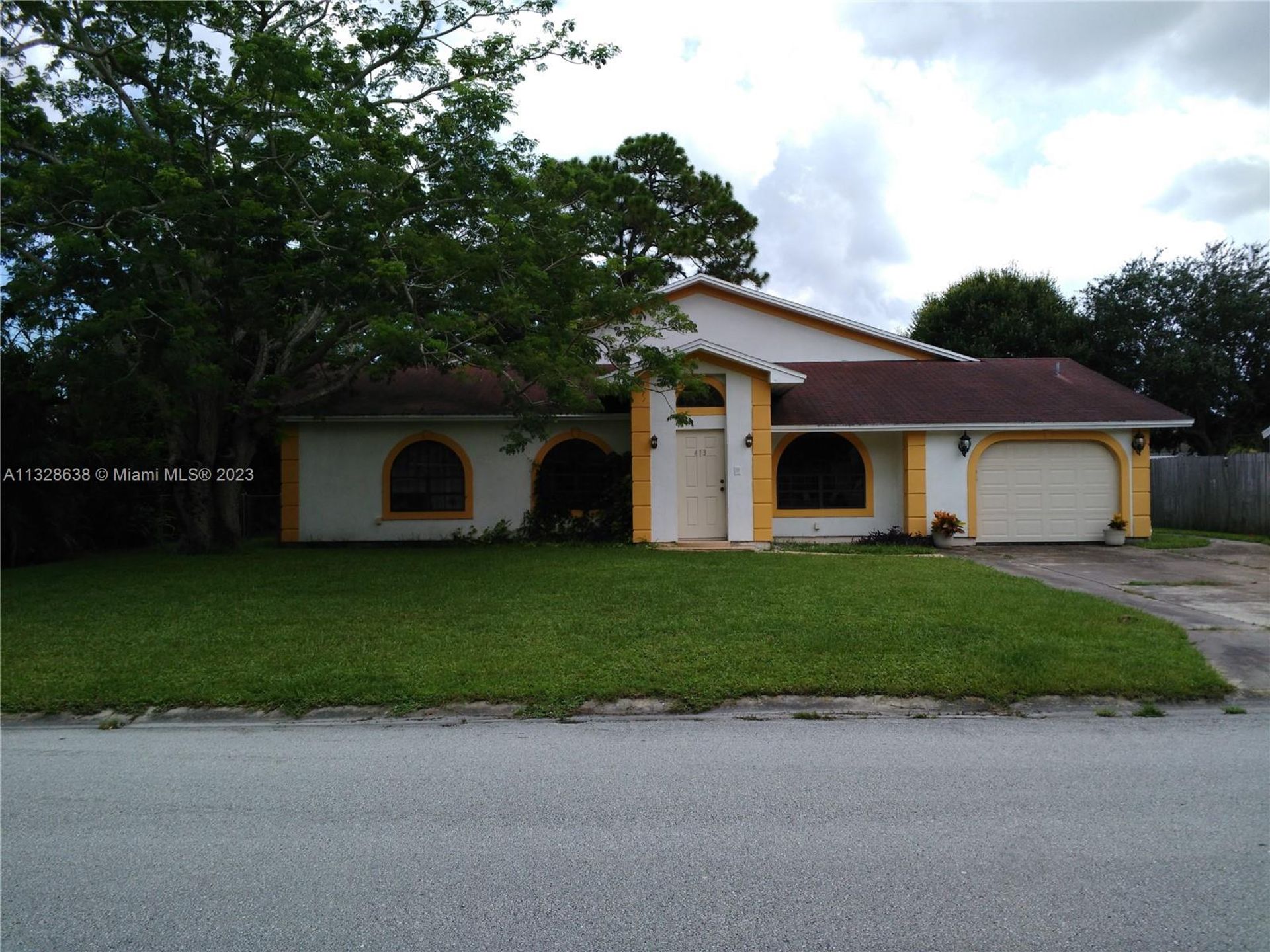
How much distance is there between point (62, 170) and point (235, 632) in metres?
6.11

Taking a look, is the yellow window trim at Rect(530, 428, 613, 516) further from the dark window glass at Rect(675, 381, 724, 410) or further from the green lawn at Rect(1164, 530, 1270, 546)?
the green lawn at Rect(1164, 530, 1270, 546)

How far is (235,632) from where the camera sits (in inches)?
334

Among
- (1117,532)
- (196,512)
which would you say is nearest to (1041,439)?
(1117,532)

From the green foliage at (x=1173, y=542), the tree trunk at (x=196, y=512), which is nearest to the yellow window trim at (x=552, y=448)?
the tree trunk at (x=196, y=512)

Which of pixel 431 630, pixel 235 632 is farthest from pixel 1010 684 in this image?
pixel 235 632

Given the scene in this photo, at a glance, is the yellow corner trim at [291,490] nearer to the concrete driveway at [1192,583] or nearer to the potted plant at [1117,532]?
the concrete driveway at [1192,583]

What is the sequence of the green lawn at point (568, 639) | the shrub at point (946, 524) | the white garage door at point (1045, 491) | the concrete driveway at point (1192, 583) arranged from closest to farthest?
the green lawn at point (568, 639), the concrete driveway at point (1192, 583), the shrub at point (946, 524), the white garage door at point (1045, 491)

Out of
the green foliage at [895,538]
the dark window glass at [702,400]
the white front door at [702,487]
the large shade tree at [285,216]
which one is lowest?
the green foliage at [895,538]

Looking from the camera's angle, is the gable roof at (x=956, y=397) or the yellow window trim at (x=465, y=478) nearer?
the gable roof at (x=956, y=397)

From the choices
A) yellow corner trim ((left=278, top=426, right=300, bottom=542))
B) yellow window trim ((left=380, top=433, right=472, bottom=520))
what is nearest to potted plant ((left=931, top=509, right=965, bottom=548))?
yellow window trim ((left=380, top=433, right=472, bottom=520))

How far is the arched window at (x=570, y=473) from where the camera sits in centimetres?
1755

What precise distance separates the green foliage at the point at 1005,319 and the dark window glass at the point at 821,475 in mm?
15973

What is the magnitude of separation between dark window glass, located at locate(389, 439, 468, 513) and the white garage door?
10884 mm

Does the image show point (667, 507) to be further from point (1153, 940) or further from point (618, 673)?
point (1153, 940)
